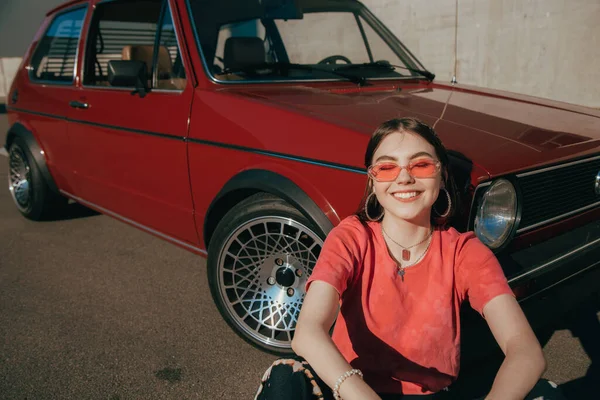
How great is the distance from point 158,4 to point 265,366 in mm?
2232

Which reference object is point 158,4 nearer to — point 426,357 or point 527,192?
point 527,192

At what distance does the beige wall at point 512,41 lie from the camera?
881cm

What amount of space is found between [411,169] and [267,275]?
1.31m

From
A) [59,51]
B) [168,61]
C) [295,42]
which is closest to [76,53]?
[59,51]

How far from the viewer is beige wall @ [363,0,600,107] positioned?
8812 mm

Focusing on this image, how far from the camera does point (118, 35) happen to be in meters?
4.70

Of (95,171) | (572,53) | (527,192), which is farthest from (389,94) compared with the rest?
(572,53)

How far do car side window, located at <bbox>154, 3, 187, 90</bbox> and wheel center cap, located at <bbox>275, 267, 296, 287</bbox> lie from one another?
120cm

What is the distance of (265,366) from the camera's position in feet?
9.26

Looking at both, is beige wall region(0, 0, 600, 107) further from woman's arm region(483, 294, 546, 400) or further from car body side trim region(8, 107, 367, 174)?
woman's arm region(483, 294, 546, 400)

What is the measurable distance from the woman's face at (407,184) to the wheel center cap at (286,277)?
1041 millimetres

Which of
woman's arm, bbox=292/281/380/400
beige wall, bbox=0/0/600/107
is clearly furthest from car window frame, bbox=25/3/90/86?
beige wall, bbox=0/0/600/107

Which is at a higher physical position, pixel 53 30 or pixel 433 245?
pixel 53 30

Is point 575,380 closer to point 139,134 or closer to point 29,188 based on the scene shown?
point 139,134
